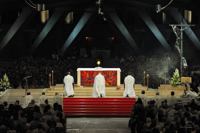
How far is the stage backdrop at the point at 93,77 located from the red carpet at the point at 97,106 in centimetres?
265

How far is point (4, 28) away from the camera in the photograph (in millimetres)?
34562

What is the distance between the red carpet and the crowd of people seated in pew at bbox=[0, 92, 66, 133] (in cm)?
409

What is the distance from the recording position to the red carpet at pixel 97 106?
17781 mm

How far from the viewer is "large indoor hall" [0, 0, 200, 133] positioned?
12203 millimetres

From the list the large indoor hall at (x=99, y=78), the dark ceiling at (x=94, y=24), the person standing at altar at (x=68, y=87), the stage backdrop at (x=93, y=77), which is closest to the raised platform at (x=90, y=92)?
the large indoor hall at (x=99, y=78)

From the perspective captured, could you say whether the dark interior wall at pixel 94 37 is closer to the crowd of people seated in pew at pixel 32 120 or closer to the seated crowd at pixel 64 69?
Answer: the seated crowd at pixel 64 69

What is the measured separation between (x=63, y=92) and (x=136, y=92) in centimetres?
423

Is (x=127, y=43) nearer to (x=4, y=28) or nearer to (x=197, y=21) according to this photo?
(x=197, y=21)

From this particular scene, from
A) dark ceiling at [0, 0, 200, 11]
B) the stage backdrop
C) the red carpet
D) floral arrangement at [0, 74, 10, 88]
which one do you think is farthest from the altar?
dark ceiling at [0, 0, 200, 11]

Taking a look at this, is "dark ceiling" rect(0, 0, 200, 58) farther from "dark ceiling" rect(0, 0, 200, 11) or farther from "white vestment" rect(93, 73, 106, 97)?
"white vestment" rect(93, 73, 106, 97)

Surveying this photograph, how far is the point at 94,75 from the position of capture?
816 inches

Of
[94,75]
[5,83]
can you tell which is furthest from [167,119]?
[5,83]

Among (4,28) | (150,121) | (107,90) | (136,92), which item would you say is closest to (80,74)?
(107,90)

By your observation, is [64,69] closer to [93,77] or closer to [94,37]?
[93,77]
